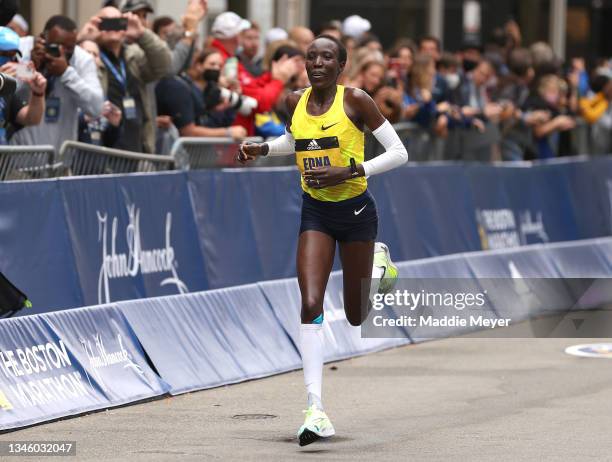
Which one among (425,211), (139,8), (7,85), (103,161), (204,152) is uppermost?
(139,8)

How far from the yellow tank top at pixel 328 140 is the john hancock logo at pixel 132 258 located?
275 centimetres

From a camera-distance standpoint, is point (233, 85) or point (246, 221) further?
point (233, 85)

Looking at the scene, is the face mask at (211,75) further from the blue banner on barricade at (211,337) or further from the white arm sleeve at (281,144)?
the white arm sleeve at (281,144)

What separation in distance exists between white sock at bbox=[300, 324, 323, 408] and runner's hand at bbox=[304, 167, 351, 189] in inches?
30.8

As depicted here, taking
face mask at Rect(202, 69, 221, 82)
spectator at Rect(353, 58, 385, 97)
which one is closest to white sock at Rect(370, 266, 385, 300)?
face mask at Rect(202, 69, 221, 82)

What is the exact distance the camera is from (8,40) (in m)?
10.6

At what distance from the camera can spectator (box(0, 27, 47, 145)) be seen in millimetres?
10680

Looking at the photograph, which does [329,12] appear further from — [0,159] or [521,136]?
[0,159]

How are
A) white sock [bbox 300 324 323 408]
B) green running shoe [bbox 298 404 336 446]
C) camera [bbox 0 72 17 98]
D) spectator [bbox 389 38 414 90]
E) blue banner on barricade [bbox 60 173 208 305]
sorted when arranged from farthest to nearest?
spectator [bbox 389 38 414 90]
blue banner on barricade [bbox 60 173 208 305]
camera [bbox 0 72 17 98]
white sock [bbox 300 324 323 408]
green running shoe [bbox 298 404 336 446]

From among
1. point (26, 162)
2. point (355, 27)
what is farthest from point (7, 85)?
point (355, 27)

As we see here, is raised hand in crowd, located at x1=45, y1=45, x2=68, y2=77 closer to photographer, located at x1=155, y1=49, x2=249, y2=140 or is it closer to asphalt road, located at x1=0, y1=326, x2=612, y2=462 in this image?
photographer, located at x1=155, y1=49, x2=249, y2=140

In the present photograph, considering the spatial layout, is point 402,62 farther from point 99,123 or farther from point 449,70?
point 99,123

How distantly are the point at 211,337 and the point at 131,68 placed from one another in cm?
297

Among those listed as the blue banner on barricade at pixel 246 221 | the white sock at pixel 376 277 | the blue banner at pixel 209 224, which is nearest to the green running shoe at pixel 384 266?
the white sock at pixel 376 277
